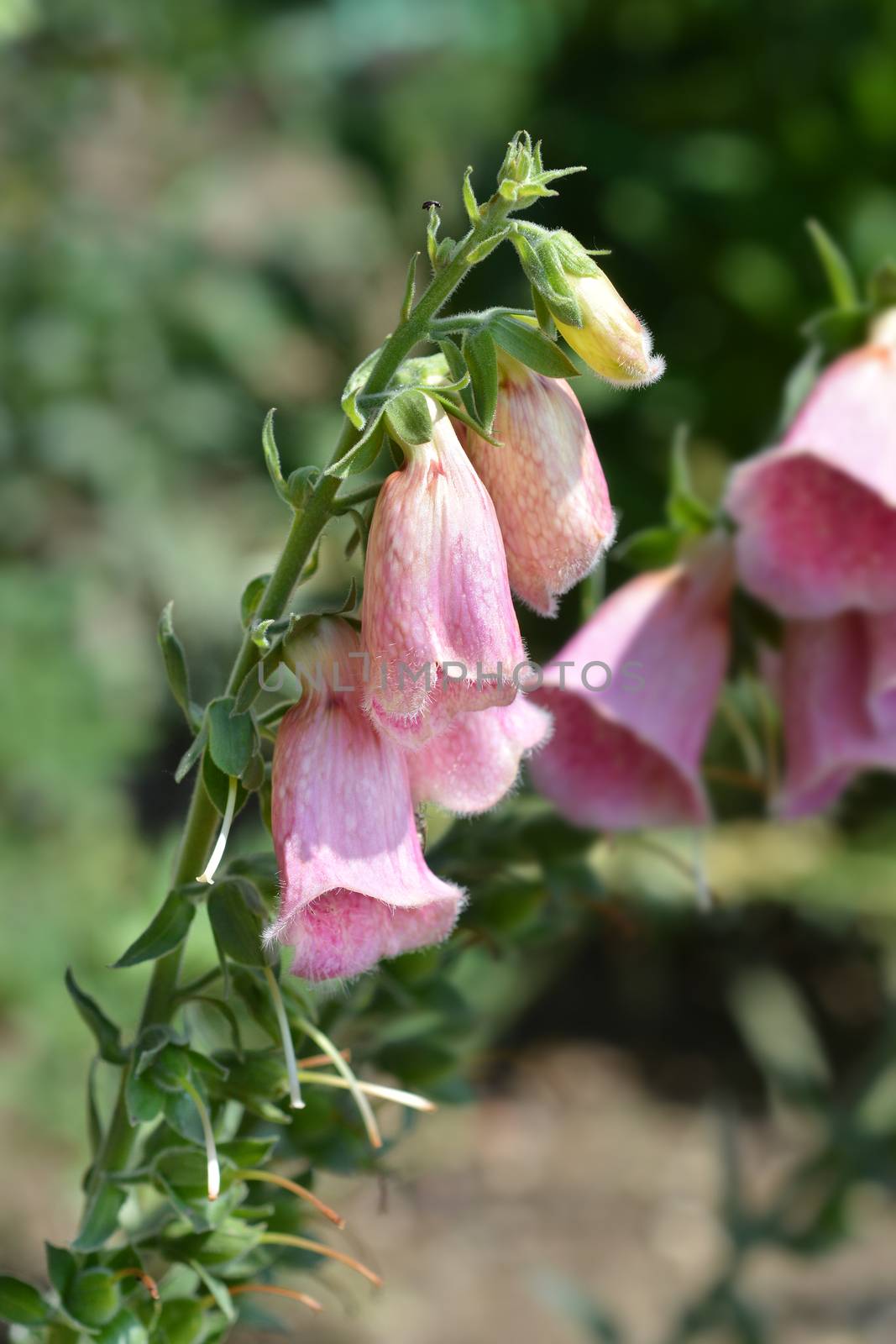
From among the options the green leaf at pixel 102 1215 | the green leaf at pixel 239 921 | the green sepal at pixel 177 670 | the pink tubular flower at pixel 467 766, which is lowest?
the green leaf at pixel 102 1215

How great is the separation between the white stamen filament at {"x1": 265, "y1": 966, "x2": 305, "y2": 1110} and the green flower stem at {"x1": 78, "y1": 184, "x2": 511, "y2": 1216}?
0.06 metres

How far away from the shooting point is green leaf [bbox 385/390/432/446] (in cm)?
53

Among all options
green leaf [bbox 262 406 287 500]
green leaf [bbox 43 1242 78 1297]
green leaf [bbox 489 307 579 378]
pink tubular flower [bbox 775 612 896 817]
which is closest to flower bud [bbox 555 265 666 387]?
green leaf [bbox 489 307 579 378]

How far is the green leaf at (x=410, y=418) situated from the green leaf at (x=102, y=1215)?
14.3 inches

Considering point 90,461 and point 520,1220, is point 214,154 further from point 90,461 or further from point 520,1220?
point 520,1220

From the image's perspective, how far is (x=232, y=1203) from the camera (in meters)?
0.61

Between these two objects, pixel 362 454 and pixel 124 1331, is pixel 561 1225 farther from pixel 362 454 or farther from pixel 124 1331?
pixel 362 454

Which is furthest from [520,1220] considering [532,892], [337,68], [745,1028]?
[337,68]

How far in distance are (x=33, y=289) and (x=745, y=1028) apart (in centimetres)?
174

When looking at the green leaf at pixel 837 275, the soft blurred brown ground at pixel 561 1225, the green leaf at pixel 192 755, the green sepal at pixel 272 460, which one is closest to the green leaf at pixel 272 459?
the green sepal at pixel 272 460

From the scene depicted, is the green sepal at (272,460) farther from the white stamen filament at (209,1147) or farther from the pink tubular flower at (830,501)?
the pink tubular flower at (830,501)

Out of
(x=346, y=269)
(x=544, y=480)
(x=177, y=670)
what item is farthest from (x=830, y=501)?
(x=346, y=269)

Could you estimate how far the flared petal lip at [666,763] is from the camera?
84 centimetres

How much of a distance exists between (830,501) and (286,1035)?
48cm
